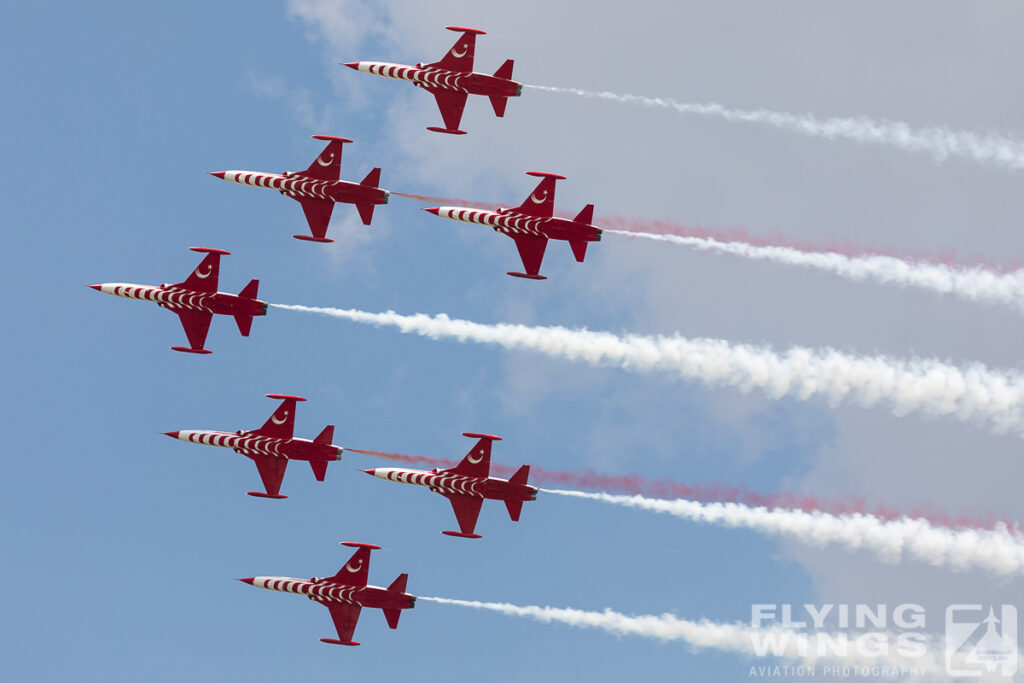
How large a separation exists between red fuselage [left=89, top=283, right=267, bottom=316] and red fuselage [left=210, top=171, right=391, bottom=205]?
20.6 feet

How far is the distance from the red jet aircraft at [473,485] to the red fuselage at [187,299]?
12.3 meters

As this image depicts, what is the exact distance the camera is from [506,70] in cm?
10238

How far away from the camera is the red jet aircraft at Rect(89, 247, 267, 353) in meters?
103

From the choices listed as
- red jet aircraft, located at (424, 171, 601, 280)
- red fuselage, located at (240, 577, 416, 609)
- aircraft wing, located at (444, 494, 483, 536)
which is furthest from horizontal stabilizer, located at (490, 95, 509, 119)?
red fuselage, located at (240, 577, 416, 609)

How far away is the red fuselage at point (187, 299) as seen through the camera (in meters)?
103

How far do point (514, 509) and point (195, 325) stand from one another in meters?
20.3

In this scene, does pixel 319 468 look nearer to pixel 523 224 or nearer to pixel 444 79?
pixel 523 224

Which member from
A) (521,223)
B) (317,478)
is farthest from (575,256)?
(317,478)

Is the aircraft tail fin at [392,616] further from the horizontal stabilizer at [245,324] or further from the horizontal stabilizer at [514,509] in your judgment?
the horizontal stabilizer at [245,324]

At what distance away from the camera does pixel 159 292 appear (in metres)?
106

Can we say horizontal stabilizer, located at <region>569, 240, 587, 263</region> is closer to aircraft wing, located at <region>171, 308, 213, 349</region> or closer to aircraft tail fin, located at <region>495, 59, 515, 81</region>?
aircraft tail fin, located at <region>495, 59, 515, 81</region>

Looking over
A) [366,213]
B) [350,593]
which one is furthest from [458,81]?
[350,593]

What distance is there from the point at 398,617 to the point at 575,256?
20256mm

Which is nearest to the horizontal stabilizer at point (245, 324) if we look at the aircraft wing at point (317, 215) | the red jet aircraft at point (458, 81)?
the aircraft wing at point (317, 215)
